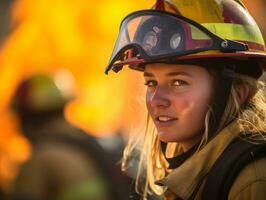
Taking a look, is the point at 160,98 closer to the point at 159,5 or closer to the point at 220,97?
the point at 220,97

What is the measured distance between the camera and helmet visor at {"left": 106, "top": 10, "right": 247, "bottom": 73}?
3.09 m

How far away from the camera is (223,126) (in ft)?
10.2

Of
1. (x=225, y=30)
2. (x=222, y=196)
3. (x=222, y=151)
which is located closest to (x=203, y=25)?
(x=225, y=30)

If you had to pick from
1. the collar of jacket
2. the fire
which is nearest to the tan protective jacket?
the collar of jacket

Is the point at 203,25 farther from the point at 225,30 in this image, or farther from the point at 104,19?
the point at 104,19

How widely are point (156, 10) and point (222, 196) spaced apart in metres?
0.88

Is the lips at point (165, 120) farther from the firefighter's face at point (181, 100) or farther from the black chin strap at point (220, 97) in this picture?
the black chin strap at point (220, 97)

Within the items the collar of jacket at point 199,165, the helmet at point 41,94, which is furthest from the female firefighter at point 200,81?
the helmet at point 41,94

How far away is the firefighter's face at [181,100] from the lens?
311 cm

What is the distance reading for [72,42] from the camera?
10125mm

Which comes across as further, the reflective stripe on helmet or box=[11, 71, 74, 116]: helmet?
box=[11, 71, 74, 116]: helmet

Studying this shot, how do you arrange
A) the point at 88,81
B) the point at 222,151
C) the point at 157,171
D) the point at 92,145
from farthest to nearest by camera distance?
the point at 88,81, the point at 92,145, the point at 157,171, the point at 222,151

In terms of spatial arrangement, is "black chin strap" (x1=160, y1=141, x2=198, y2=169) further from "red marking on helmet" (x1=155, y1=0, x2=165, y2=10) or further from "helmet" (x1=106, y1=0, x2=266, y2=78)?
"red marking on helmet" (x1=155, y1=0, x2=165, y2=10)

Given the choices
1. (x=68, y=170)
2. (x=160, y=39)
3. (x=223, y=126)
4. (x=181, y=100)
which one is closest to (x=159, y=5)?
(x=160, y=39)
